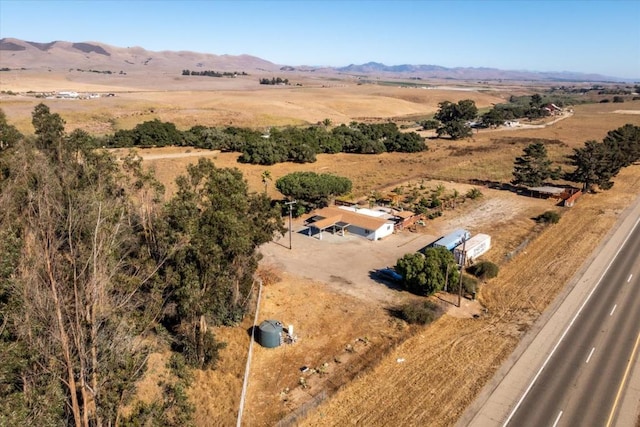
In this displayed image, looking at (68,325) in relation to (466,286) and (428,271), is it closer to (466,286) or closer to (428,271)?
(428,271)

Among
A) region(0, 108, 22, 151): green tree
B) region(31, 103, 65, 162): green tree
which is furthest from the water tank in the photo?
region(0, 108, 22, 151): green tree

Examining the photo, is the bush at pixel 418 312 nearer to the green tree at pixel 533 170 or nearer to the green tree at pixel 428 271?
the green tree at pixel 428 271

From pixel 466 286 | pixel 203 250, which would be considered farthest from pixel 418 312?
pixel 203 250

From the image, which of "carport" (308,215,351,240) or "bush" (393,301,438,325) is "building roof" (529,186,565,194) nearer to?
"carport" (308,215,351,240)

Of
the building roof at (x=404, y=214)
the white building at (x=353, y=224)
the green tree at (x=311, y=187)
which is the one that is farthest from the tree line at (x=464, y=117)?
the white building at (x=353, y=224)

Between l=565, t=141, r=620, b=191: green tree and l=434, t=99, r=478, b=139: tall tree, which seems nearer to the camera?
l=565, t=141, r=620, b=191: green tree

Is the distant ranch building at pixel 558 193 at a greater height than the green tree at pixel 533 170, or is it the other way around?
the green tree at pixel 533 170
